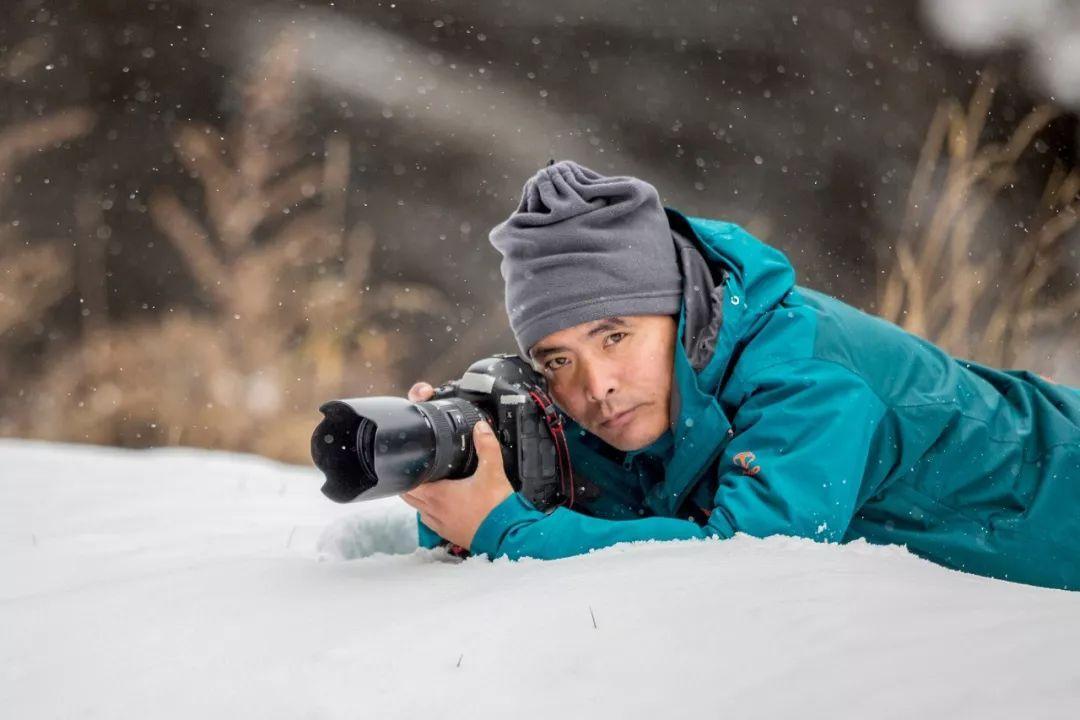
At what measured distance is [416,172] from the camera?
667 cm

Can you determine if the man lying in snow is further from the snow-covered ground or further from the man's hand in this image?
the snow-covered ground

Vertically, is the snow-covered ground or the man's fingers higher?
the snow-covered ground

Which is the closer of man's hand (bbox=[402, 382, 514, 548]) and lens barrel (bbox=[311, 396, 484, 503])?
lens barrel (bbox=[311, 396, 484, 503])

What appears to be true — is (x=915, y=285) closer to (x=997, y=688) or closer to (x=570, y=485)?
(x=570, y=485)

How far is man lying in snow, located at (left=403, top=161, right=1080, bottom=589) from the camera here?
4.32ft

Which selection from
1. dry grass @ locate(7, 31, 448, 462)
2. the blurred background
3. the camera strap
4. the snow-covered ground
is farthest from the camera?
the blurred background

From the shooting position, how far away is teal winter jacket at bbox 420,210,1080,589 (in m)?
1.26

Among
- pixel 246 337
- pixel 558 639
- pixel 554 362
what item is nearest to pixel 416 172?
Answer: pixel 246 337

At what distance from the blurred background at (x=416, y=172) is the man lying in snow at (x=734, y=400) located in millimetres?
2992

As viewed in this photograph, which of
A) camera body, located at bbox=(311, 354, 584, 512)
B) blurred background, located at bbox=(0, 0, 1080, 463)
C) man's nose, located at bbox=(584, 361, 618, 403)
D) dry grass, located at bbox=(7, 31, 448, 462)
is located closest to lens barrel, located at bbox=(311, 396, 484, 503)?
camera body, located at bbox=(311, 354, 584, 512)

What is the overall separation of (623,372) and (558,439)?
0.16m

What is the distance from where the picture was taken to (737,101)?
653 centimetres

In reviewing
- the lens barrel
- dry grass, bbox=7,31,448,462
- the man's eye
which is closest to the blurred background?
dry grass, bbox=7,31,448,462

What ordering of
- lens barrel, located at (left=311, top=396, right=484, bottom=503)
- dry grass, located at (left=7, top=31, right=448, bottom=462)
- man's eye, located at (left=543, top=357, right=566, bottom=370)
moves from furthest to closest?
dry grass, located at (left=7, top=31, right=448, bottom=462), man's eye, located at (left=543, top=357, right=566, bottom=370), lens barrel, located at (left=311, top=396, right=484, bottom=503)
